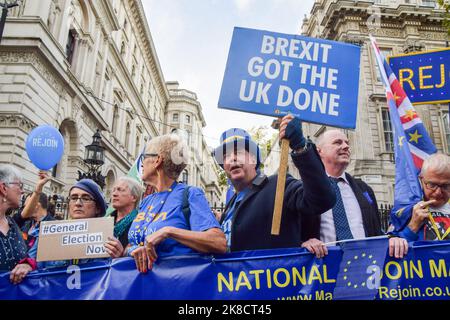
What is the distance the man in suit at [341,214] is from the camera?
2203 millimetres

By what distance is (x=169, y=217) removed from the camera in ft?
7.20

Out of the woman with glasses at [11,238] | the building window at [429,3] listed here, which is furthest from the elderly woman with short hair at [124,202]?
the building window at [429,3]

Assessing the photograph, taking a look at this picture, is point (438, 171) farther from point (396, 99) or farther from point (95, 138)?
point (95, 138)

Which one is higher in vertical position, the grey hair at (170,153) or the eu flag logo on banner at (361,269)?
the grey hair at (170,153)

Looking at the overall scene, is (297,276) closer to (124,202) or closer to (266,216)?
(266,216)

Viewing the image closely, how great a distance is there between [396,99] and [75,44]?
18.9m

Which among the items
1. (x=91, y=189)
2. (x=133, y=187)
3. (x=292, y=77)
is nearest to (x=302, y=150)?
(x=292, y=77)

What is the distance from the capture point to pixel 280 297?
2.09 m

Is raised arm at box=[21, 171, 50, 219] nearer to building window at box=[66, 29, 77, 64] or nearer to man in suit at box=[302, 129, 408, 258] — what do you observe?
man in suit at box=[302, 129, 408, 258]

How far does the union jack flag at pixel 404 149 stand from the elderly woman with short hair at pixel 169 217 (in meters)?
1.50

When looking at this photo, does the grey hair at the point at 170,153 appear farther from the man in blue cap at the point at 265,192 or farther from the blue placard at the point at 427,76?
the blue placard at the point at 427,76

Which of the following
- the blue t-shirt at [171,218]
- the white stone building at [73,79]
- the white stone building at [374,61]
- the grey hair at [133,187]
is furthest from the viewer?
the white stone building at [374,61]

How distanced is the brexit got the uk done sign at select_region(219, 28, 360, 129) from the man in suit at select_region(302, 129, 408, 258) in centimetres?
35
